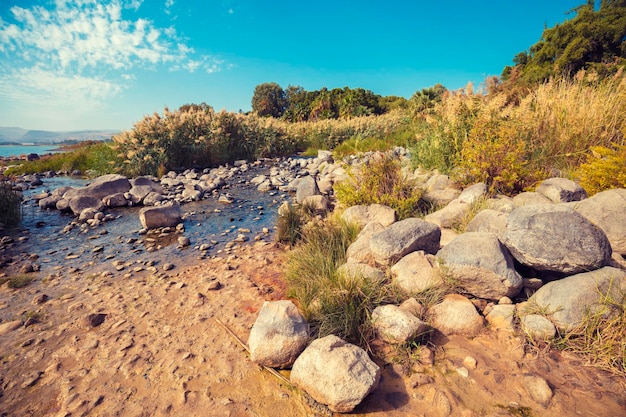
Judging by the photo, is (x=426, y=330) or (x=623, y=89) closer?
(x=426, y=330)

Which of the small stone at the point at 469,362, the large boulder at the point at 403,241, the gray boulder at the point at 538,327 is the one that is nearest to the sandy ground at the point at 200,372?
the small stone at the point at 469,362

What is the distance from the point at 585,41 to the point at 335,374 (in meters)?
32.5

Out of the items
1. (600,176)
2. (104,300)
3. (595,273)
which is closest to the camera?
(595,273)

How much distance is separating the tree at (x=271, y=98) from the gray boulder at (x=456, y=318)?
49.0m

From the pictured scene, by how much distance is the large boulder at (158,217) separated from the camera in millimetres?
6086

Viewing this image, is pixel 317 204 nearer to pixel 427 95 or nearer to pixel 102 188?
pixel 102 188

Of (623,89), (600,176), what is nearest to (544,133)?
(623,89)

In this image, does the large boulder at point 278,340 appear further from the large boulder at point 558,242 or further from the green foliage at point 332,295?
the large boulder at point 558,242

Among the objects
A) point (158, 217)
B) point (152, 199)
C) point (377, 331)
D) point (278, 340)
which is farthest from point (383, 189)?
point (152, 199)

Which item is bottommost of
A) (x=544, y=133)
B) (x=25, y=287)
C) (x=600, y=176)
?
(x=25, y=287)

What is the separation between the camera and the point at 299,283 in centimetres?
350

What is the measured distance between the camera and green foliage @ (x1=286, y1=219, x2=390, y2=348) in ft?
8.79

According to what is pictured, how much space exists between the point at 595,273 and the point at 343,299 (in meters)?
2.19

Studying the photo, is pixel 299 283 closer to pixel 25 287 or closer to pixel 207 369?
pixel 207 369
